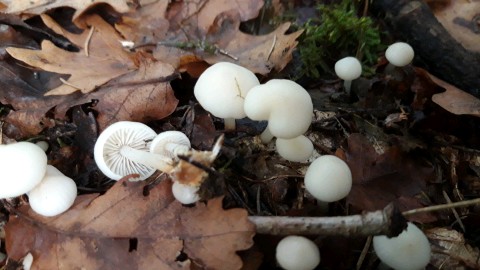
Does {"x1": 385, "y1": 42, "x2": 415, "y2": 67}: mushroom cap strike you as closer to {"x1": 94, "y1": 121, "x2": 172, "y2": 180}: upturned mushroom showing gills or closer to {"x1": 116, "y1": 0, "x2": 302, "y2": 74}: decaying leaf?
{"x1": 116, "y1": 0, "x2": 302, "y2": 74}: decaying leaf

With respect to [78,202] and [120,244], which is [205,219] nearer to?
[120,244]

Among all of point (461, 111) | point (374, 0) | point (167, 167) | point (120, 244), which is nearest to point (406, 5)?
point (374, 0)

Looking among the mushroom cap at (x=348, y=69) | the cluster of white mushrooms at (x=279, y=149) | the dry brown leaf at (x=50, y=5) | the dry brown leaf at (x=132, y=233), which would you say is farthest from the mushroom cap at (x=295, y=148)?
the dry brown leaf at (x=50, y=5)

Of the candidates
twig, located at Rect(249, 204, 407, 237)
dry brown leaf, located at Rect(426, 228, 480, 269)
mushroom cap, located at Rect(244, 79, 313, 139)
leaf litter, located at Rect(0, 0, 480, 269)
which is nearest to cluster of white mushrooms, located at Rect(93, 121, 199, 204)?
leaf litter, located at Rect(0, 0, 480, 269)

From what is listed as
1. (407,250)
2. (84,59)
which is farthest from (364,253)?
(84,59)

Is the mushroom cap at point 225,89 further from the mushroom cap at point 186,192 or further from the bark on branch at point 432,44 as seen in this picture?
the bark on branch at point 432,44

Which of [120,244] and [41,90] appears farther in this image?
[41,90]

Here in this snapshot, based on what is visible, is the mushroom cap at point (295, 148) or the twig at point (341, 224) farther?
the mushroom cap at point (295, 148)
